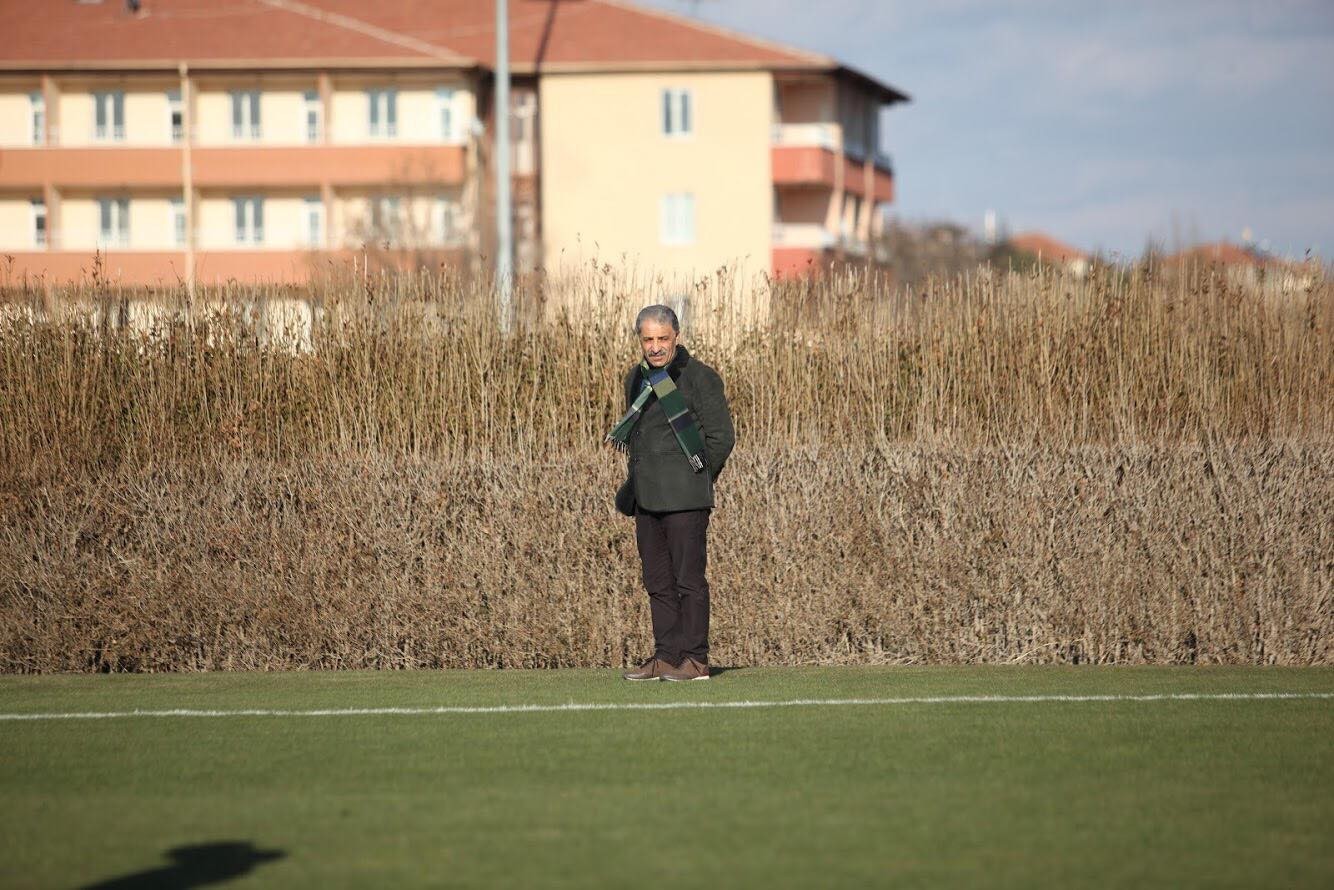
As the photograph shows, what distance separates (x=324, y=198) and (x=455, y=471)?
51.1 metres

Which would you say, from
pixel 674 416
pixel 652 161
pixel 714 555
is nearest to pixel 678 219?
pixel 652 161

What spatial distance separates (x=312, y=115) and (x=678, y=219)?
12823 mm

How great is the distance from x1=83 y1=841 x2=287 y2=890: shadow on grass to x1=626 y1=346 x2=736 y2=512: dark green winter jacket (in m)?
4.41

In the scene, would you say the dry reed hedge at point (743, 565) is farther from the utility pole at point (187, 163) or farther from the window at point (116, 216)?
the window at point (116, 216)

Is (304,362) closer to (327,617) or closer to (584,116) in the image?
(327,617)

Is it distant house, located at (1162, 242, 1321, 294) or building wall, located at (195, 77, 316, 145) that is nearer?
distant house, located at (1162, 242, 1321, 294)

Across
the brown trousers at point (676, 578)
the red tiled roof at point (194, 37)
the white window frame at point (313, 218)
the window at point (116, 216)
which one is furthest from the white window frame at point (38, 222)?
the brown trousers at point (676, 578)

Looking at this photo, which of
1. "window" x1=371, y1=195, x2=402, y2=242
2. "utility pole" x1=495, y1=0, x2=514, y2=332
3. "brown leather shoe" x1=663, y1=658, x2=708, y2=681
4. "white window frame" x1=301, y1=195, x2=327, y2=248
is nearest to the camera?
"brown leather shoe" x1=663, y1=658, x2=708, y2=681

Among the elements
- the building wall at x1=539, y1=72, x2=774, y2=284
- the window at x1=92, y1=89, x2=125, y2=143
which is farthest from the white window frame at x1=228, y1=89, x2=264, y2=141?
the building wall at x1=539, y1=72, x2=774, y2=284

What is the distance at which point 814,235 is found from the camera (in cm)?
6675

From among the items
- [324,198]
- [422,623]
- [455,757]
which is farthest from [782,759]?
[324,198]

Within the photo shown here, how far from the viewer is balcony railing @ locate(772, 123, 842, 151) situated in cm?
6575

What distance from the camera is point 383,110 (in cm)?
6378

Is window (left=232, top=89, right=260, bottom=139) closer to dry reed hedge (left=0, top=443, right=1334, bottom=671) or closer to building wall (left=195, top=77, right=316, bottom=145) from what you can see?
building wall (left=195, top=77, right=316, bottom=145)
